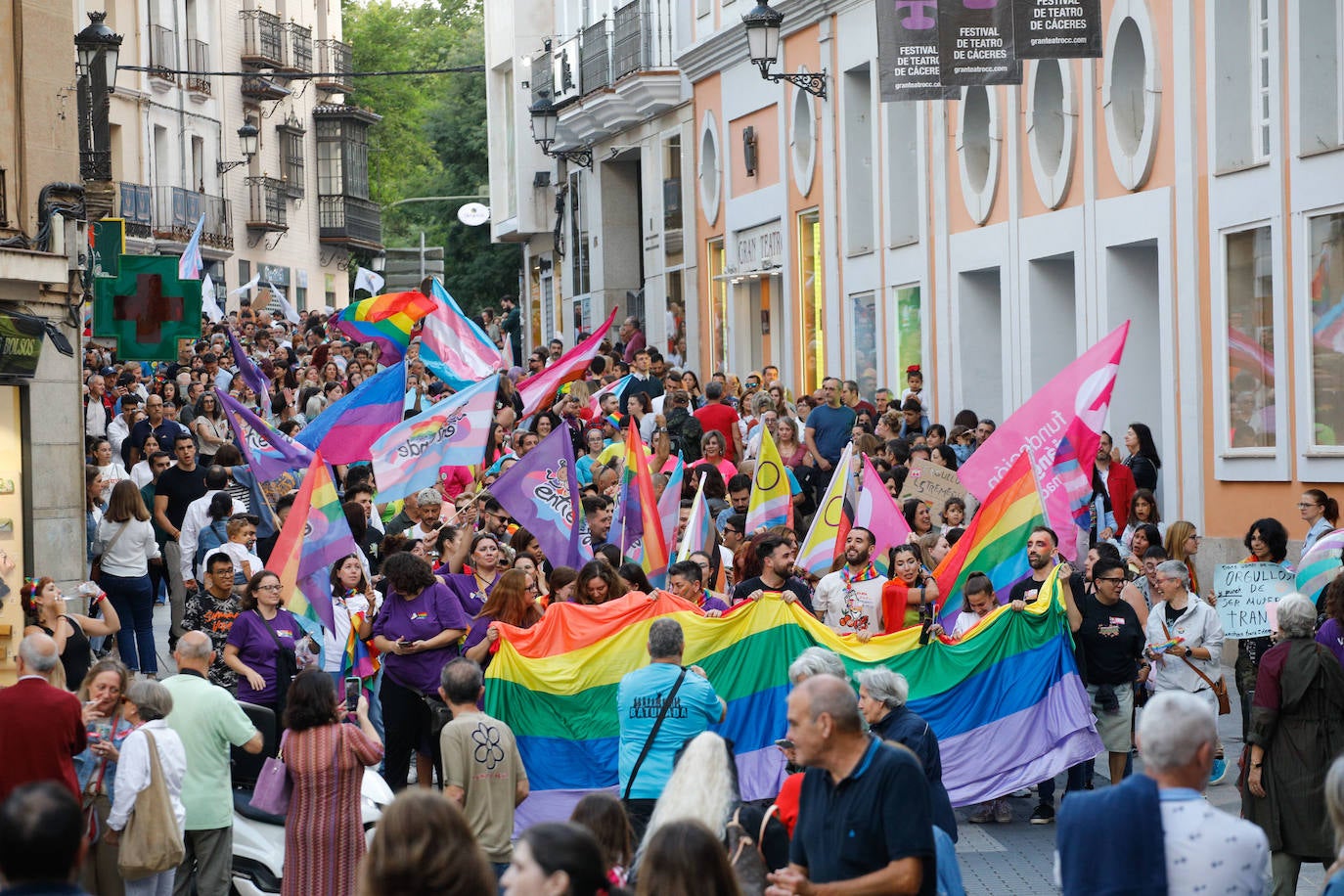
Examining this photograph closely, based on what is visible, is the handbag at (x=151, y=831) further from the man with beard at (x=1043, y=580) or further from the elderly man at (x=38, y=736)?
the man with beard at (x=1043, y=580)

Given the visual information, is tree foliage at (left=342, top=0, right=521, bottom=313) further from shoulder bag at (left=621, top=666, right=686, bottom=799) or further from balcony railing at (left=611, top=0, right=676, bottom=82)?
shoulder bag at (left=621, top=666, right=686, bottom=799)

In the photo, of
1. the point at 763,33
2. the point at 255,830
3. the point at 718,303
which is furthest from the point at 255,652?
the point at 718,303

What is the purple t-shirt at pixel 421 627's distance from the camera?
12.2 meters

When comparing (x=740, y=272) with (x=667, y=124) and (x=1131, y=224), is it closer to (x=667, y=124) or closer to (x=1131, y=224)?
(x=667, y=124)

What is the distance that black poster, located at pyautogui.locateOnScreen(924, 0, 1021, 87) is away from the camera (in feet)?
58.6

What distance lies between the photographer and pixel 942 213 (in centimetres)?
2455

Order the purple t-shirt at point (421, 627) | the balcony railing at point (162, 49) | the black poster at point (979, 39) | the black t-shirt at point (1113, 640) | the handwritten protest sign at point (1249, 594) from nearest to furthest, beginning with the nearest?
the handwritten protest sign at point (1249, 594), the purple t-shirt at point (421, 627), the black t-shirt at point (1113, 640), the black poster at point (979, 39), the balcony railing at point (162, 49)

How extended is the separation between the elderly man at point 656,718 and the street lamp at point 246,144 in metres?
44.9

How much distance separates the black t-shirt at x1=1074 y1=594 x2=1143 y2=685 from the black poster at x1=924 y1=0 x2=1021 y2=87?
6.68m

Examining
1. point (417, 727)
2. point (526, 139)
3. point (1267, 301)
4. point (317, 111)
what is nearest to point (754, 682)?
point (417, 727)

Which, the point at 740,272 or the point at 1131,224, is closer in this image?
the point at 1131,224

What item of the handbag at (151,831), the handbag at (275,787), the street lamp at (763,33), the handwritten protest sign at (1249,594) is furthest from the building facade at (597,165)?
the handbag at (151,831)

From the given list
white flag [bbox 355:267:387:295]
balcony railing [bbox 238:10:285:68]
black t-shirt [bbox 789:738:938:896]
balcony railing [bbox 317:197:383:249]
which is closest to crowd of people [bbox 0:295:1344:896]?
black t-shirt [bbox 789:738:938:896]

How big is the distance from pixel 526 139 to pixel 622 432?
2557 cm
